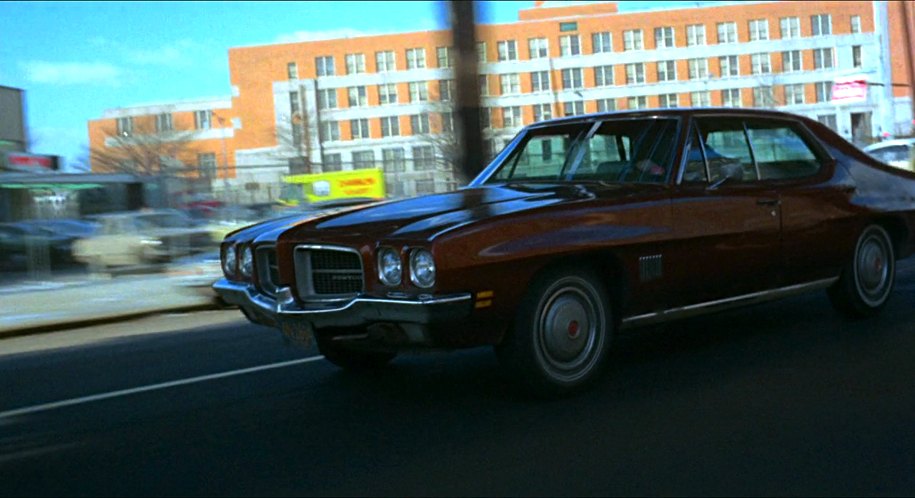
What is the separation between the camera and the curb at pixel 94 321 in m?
10.1

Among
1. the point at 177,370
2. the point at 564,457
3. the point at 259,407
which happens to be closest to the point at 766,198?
the point at 564,457

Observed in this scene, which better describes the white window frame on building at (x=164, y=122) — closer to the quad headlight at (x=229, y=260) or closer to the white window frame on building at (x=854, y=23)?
the white window frame on building at (x=854, y=23)

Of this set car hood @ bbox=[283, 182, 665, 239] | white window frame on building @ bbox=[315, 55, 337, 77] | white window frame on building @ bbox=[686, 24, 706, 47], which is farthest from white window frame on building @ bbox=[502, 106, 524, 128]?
car hood @ bbox=[283, 182, 665, 239]

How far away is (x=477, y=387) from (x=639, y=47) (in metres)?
76.0

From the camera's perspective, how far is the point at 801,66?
77250 mm

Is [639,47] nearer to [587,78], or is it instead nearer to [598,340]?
[587,78]

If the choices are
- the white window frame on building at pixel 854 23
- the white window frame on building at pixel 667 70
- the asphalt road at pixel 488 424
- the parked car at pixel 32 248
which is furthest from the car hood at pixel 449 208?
the white window frame on building at pixel 854 23

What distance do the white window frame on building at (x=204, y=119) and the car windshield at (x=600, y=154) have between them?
8742cm

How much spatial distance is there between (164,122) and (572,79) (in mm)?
32666

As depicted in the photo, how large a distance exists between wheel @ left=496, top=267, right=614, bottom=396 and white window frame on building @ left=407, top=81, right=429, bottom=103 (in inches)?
2868

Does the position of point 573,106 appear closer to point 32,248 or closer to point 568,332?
point 32,248

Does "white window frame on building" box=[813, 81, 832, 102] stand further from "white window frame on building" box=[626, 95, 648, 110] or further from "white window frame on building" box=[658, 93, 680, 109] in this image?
"white window frame on building" box=[626, 95, 648, 110]

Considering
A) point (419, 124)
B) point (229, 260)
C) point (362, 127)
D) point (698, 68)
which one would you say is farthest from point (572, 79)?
point (229, 260)

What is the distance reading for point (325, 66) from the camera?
81.2 m
